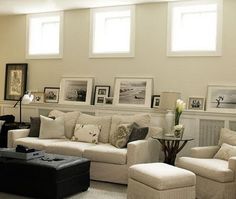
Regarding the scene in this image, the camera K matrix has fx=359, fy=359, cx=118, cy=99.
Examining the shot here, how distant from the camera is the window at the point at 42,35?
678 centimetres

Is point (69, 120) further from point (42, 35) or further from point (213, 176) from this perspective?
point (213, 176)

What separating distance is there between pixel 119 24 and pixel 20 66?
2118 millimetres

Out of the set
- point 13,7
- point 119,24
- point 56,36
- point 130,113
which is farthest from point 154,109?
point 13,7

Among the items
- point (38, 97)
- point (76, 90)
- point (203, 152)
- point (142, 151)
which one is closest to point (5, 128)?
point (38, 97)

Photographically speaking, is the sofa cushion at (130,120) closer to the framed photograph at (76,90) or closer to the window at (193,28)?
the framed photograph at (76,90)

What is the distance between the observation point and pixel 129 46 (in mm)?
6020

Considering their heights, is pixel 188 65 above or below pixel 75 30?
below

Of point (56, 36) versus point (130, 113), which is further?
point (56, 36)

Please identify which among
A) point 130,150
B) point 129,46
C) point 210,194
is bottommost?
point 210,194

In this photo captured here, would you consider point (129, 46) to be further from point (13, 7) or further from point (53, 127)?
point (13, 7)

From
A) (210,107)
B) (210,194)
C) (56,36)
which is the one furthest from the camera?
(56,36)

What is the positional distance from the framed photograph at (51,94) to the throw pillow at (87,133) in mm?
1251

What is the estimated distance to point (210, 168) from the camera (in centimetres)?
400

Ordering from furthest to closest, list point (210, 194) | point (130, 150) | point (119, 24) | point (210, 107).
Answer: point (119, 24) → point (210, 107) → point (130, 150) → point (210, 194)
